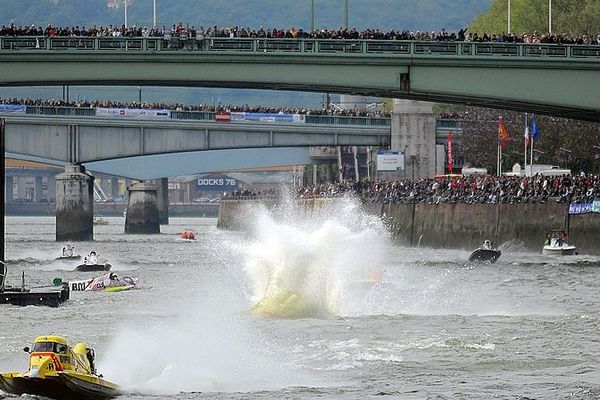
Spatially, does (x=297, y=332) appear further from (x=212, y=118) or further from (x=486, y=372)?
(x=212, y=118)

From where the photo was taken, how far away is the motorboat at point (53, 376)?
3253 cm

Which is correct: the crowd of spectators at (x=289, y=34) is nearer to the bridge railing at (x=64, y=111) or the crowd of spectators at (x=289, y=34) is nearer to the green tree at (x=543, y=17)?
the green tree at (x=543, y=17)

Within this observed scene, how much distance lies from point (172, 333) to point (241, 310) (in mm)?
7644

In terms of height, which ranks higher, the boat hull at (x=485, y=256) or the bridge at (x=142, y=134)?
the bridge at (x=142, y=134)

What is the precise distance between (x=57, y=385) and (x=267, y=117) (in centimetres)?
9529

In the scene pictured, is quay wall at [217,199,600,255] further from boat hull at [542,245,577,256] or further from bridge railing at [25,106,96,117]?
bridge railing at [25,106,96,117]

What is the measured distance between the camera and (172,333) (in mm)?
44188

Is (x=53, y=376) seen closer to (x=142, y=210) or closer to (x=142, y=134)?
(x=142, y=134)

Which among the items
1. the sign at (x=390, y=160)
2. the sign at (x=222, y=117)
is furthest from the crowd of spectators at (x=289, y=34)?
the sign at (x=390, y=160)

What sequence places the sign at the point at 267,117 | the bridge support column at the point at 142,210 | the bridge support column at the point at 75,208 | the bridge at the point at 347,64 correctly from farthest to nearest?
1. the bridge support column at the point at 142,210
2. the bridge support column at the point at 75,208
3. the sign at the point at 267,117
4. the bridge at the point at 347,64

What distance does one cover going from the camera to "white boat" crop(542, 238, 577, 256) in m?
85.5

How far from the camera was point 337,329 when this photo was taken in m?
47.2

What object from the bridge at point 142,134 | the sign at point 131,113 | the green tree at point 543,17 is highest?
the green tree at point 543,17

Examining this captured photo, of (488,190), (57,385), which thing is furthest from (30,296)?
(488,190)
